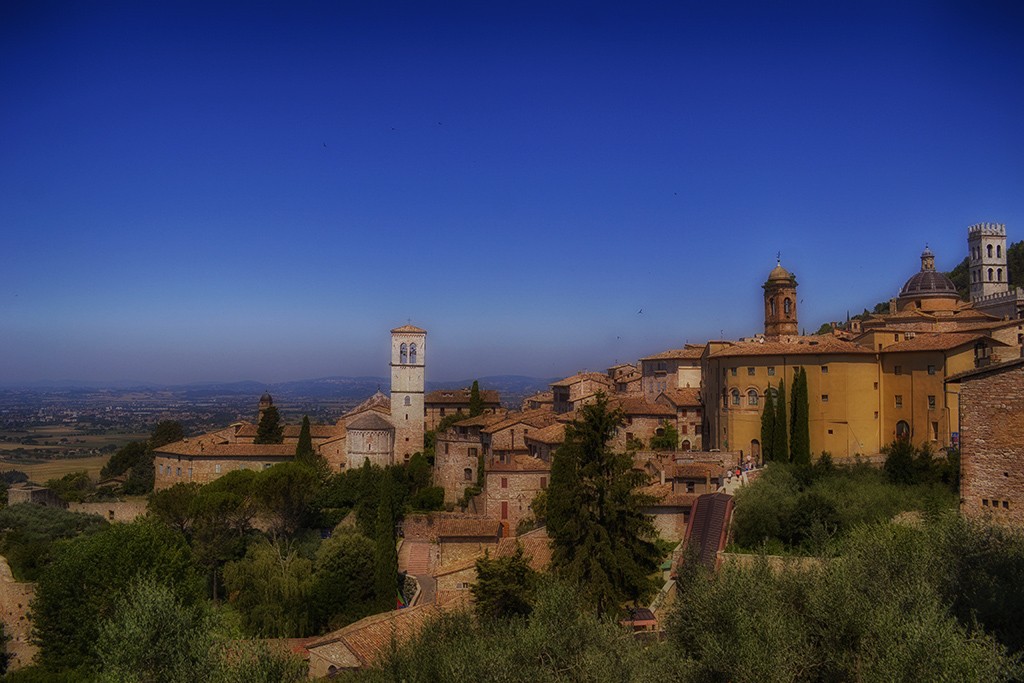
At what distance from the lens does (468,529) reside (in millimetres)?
30953

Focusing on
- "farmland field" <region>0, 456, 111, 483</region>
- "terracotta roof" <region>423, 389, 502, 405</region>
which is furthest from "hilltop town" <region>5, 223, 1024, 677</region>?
"farmland field" <region>0, 456, 111, 483</region>

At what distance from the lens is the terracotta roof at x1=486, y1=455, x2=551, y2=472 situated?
35.2 metres

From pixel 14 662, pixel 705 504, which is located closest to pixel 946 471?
pixel 705 504

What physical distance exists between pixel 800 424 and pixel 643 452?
718 centimetres

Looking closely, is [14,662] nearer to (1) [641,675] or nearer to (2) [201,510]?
(2) [201,510]

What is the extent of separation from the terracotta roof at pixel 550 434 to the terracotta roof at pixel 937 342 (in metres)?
14.5

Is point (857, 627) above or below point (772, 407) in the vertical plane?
below

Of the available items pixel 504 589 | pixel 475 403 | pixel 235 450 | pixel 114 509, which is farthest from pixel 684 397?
pixel 114 509

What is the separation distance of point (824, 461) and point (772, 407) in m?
5.03

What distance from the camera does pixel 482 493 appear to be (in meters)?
36.7

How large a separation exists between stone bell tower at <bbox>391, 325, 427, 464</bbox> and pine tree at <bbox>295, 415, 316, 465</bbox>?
519cm

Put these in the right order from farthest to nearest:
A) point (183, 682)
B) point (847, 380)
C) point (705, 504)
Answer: point (847, 380) < point (705, 504) < point (183, 682)

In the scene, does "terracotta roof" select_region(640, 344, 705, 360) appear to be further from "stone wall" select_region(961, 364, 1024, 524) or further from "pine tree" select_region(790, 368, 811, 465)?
"stone wall" select_region(961, 364, 1024, 524)

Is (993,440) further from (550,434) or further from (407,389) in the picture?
(407,389)
